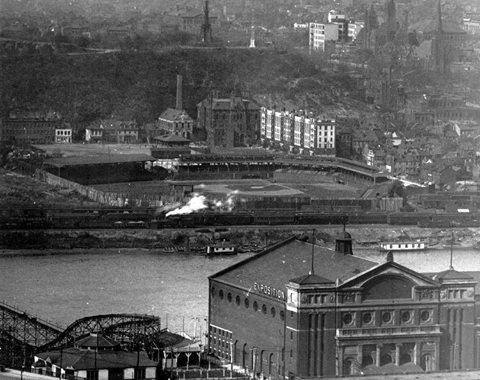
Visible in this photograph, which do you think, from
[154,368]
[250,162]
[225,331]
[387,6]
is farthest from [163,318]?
[387,6]

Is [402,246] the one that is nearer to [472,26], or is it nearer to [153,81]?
[153,81]

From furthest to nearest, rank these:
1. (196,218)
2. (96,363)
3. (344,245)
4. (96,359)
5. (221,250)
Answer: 1. (196,218)
2. (221,250)
3. (344,245)
4. (96,359)
5. (96,363)

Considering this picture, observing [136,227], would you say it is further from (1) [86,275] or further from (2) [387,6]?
(2) [387,6]

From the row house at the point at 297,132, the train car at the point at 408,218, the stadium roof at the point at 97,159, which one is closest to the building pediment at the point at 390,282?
the train car at the point at 408,218

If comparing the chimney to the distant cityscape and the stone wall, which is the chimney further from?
the stone wall

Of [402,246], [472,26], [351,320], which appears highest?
[472,26]

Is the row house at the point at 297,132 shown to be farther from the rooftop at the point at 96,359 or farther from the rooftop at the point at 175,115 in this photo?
the rooftop at the point at 96,359

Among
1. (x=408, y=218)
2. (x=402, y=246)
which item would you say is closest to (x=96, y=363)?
(x=402, y=246)
